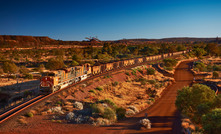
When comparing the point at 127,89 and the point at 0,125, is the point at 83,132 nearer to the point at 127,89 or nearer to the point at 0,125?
the point at 0,125

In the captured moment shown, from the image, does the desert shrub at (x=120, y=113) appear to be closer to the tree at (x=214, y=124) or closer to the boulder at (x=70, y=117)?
the boulder at (x=70, y=117)

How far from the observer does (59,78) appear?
77.5 feet

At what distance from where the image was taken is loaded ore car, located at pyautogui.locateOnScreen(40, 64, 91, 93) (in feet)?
72.2

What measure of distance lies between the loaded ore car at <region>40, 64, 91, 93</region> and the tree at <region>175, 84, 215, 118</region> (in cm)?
1617

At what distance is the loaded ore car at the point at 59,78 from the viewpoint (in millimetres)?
22000

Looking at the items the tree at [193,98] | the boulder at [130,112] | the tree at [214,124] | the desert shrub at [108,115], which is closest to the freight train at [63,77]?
the desert shrub at [108,115]

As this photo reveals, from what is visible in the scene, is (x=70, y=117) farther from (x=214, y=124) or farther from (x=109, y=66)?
(x=109, y=66)

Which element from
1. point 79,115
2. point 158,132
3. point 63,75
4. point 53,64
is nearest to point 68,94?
point 63,75

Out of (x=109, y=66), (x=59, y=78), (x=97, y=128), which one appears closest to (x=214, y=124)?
(x=97, y=128)

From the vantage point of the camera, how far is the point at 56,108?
1775cm

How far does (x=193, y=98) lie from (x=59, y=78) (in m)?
17.7

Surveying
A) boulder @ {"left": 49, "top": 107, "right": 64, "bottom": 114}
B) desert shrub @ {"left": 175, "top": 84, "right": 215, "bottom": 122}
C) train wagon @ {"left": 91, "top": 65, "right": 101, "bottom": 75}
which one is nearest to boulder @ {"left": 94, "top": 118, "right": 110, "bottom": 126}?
boulder @ {"left": 49, "top": 107, "right": 64, "bottom": 114}

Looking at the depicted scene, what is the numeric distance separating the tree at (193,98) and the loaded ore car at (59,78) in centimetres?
1617

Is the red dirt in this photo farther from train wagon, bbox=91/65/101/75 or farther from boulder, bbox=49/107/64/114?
train wagon, bbox=91/65/101/75
